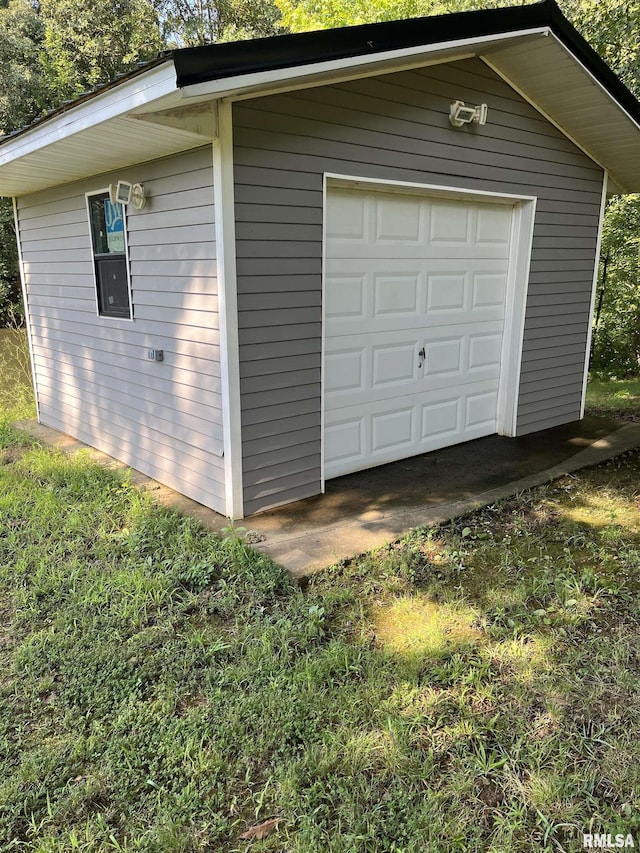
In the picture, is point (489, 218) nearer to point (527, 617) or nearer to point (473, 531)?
point (473, 531)

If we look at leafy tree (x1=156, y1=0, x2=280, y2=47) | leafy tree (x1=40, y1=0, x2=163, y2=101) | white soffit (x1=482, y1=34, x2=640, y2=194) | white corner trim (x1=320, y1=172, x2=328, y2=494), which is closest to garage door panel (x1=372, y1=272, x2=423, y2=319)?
white corner trim (x1=320, y1=172, x2=328, y2=494)

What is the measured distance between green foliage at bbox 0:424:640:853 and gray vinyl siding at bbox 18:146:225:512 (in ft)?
2.71

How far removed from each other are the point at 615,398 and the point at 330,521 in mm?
5597

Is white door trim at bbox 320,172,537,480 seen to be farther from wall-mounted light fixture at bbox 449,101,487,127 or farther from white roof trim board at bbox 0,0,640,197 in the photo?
white roof trim board at bbox 0,0,640,197

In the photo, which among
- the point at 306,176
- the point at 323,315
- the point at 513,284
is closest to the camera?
the point at 306,176

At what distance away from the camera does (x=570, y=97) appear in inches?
194

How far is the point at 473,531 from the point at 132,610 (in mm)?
2080

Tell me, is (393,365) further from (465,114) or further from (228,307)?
(465,114)

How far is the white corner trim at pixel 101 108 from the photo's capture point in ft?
9.07

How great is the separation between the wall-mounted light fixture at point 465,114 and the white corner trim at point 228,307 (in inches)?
77.1

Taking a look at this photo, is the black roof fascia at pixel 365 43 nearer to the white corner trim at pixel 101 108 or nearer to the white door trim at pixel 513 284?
the white corner trim at pixel 101 108

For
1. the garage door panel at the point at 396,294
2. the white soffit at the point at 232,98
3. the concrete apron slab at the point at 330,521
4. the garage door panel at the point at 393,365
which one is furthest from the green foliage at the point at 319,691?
the white soffit at the point at 232,98

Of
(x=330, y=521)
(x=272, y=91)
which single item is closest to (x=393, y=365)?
(x=330, y=521)

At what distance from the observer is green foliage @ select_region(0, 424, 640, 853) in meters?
1.87
